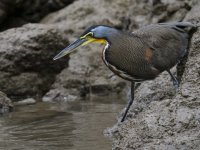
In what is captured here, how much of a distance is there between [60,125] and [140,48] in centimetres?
242

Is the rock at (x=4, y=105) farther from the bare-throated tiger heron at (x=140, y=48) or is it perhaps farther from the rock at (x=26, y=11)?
the rock at (x=26, y=11)

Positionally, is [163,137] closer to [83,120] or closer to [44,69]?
[83,120]

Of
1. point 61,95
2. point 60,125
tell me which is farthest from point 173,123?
point 61,95

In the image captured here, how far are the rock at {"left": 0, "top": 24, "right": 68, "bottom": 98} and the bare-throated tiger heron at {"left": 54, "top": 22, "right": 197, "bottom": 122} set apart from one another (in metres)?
4.55

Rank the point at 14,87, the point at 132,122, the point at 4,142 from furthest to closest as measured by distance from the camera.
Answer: the point at 14,87 → the point at 4,142 → the point at 132,122

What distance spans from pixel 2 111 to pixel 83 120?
4.77 feet

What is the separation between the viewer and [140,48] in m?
6.04

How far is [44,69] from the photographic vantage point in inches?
445

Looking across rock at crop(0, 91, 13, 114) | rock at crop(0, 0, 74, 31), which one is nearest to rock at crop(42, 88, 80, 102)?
rock at crop(0, 91, 13, 114)

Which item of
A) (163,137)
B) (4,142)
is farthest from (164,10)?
(163,137)

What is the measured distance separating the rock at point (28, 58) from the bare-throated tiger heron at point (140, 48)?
455 cm

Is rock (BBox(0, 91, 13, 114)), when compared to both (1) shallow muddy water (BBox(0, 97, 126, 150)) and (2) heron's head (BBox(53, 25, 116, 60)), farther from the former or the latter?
(2) heron's head (BBox(53, 25, 116, 60))

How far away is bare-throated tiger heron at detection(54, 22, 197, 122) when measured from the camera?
19.1ft

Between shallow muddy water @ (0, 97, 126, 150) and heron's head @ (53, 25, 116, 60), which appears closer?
heron's head @ (53, 25, 116, 60)
